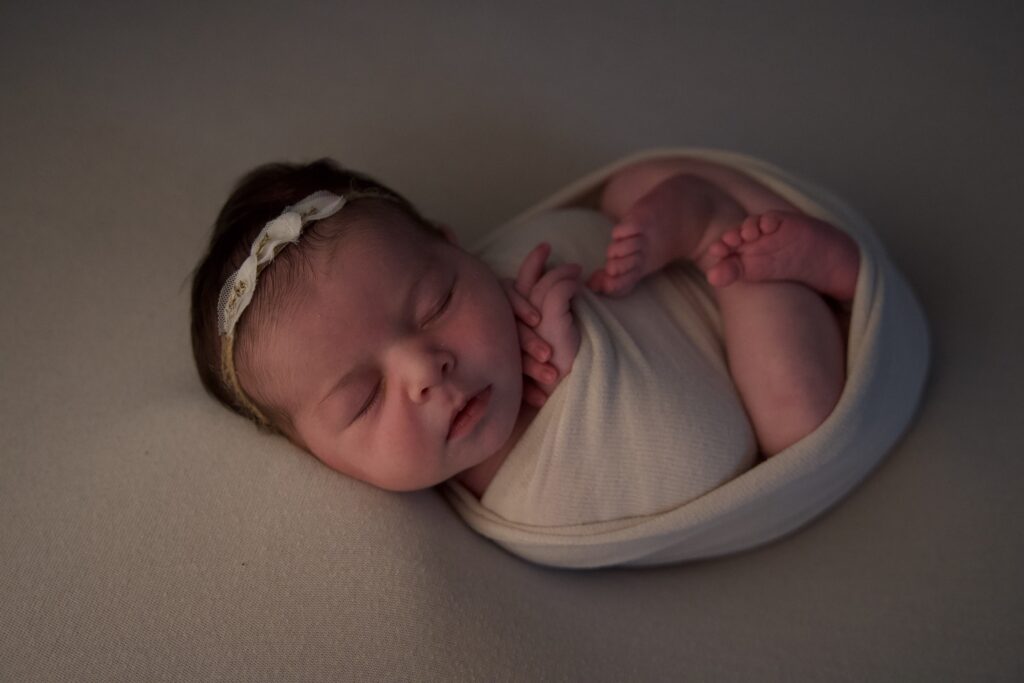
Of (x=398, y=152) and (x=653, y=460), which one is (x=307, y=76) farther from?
(x=653, y=460)

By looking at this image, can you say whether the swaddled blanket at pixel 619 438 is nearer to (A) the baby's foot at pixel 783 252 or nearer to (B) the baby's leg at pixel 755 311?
(B) the baby's leg at pixel 755 311

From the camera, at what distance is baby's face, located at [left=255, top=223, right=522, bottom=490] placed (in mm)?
872

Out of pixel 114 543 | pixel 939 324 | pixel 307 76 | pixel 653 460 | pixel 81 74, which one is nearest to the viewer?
pixel 114 543

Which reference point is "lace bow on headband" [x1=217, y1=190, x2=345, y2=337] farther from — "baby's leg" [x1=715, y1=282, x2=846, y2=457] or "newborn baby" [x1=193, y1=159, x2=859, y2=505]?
"baby's leg" [x1=715, y1=282, x2=846, y2=457]

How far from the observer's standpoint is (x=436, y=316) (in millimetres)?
919

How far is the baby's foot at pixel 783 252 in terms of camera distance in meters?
1.02

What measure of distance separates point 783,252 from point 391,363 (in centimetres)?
55

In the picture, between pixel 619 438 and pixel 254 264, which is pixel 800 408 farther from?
pixel 254 264

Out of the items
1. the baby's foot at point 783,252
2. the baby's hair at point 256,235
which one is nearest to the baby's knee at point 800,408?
the baby's foot at point 783,252

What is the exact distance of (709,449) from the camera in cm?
99

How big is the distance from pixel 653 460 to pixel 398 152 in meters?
0.79

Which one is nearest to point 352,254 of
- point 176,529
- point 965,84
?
point 176,529

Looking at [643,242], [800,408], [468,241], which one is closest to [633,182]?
[643,242]

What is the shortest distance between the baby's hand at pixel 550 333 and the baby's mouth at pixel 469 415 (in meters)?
0.09
